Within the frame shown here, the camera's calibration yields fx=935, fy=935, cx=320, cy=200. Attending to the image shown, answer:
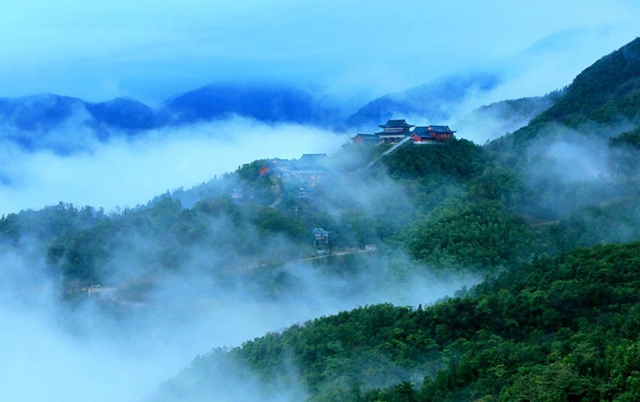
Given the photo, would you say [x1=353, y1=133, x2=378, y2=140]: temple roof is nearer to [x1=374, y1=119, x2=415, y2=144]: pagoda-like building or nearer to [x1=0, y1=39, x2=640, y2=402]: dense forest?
[x1=374, y1=119, x2=415, y2=144]: pagoda-like building

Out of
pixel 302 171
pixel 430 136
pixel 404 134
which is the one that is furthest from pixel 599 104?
pixel 302 171

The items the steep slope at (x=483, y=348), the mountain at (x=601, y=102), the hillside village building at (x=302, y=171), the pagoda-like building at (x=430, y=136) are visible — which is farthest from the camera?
the pagoda-like building at (x=430, y=136)

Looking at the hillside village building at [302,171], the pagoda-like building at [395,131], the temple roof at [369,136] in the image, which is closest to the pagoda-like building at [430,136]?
the pagoda-like building at [395,131]

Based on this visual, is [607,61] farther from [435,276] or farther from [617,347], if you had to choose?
[617,347]

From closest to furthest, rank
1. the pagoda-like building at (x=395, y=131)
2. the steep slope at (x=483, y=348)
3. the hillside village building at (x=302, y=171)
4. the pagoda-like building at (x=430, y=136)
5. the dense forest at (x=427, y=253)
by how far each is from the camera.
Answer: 1. the steep slope at (x=483, y=348)
2. the dense forest at (x=427, y=253)
3. the hillside village building at (x=302, y=171)
4. the pagoda-like building at (x=430, y=136)
5. the pagoda-like building at (x=395, y=131)

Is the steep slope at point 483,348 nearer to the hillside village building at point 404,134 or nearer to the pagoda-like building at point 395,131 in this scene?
the hillside village building at point 404,134
